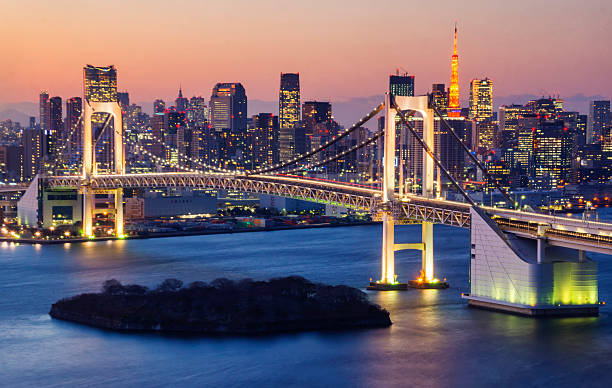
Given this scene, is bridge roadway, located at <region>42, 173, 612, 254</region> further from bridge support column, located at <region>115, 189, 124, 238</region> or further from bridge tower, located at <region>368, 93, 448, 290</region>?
bridge support column, located at <region>115, 189, 124, 238</region>

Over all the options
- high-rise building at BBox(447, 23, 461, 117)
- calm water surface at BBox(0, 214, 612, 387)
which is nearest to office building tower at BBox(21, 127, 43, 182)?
high-rise building at BBox(447, 23, 461, 117)

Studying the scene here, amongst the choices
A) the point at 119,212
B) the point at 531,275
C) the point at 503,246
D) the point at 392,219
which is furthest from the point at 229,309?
the point at 119,212

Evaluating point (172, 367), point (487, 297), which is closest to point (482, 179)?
point (487, 297)

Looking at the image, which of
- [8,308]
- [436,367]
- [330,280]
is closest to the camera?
[436,367]

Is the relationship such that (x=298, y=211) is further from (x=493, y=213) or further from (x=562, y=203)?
(x=493, y=213)

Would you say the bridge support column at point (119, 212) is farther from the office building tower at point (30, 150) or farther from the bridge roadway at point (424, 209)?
the office building tower at point (30, 150)

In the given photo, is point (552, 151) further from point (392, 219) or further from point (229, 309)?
point (229, 309)
